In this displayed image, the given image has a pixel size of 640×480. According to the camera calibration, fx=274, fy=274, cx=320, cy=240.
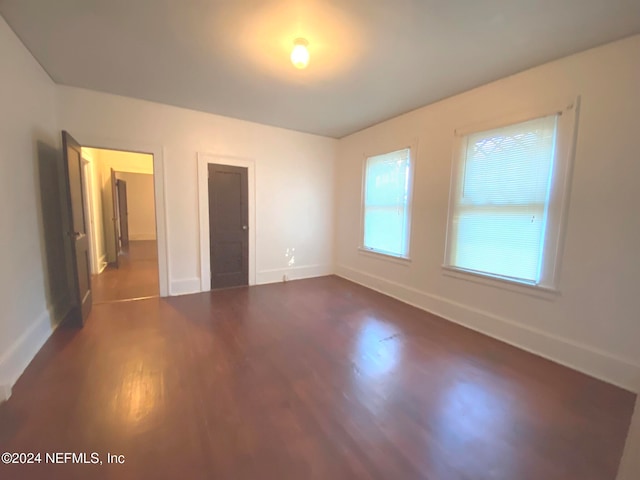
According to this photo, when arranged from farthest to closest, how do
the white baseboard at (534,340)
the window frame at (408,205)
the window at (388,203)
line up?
the window at (388,203) < the window frame at (408,205) < the white baseboard at (534,340)

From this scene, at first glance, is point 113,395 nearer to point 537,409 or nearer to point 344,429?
point 344,429

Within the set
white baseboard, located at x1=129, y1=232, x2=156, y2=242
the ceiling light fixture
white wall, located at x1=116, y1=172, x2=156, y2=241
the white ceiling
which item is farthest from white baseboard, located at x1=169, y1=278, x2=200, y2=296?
white baseboard, located at x1=129, y1=232, x2=156, y2=242

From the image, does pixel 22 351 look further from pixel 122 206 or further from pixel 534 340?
pixel 122 206

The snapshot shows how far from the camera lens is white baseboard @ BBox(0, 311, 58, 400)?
1857mm

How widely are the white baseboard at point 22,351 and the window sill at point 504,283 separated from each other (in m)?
3.96

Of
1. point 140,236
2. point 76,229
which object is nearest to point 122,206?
point 140,236

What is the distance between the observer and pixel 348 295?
164 inches

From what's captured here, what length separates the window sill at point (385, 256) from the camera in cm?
390

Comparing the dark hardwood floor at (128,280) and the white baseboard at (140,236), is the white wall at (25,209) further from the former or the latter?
the white baseboard at (140,236)

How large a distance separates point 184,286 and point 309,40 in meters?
3.51

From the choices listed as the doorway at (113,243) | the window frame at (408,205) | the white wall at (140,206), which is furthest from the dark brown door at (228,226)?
the white wall at (140,206)

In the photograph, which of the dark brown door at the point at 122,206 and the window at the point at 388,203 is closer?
the window at the point at 388,203

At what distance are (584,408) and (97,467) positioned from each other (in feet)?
9.61

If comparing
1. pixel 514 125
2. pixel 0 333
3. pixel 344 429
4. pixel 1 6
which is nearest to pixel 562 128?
pixel 514 125
